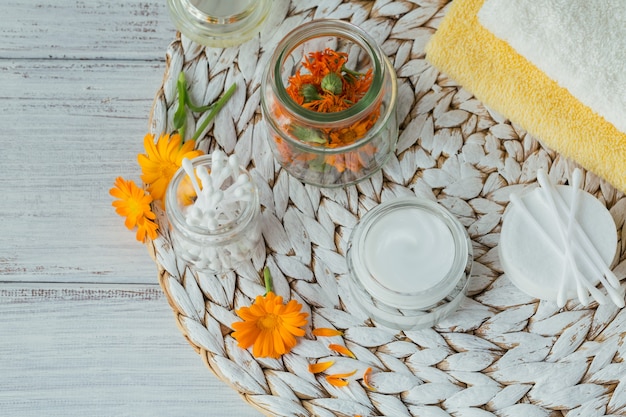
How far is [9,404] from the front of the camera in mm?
1140

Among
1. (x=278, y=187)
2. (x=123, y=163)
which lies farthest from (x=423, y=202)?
(x=123, y=163)

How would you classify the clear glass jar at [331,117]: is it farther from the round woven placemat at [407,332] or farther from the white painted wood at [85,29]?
the white painted wood at [85,29]

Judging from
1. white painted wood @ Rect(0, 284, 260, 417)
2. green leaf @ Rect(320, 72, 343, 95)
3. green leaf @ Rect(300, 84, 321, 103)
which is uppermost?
green leaf @ Rect(320, 72, 343, 95)

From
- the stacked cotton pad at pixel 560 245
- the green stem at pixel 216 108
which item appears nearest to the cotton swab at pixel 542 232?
the stacked cotton pad at pixel 560 245

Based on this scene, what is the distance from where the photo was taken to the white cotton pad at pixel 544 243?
0.97 metres

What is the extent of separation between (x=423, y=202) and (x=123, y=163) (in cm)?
41

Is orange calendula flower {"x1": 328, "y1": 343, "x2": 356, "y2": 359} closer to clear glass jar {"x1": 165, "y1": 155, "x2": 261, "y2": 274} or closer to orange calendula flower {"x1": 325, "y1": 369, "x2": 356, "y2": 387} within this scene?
orange calendula flower {"x1": 325, "y1": 369, "x2": 356, "y2": 387}

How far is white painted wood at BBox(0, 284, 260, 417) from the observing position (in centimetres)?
113

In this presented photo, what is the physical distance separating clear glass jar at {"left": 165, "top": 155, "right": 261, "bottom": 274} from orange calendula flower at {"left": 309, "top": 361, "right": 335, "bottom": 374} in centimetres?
15

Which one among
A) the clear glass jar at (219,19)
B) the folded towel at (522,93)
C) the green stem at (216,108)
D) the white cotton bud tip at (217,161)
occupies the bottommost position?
the green stem at (216,108)

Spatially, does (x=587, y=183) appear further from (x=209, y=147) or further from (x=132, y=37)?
(x=132, y=37)

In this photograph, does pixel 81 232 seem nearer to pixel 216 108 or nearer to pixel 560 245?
pixel 216 108

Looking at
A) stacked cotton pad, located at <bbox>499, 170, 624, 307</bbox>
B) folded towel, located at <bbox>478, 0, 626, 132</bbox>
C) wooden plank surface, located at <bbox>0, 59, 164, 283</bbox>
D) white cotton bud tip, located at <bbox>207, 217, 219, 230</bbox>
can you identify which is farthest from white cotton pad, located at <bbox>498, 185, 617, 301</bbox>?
wooden plank surface, located at <bbox>0, 59, 164, 283</bbox>

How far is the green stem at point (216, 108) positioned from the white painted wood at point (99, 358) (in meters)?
0.22
